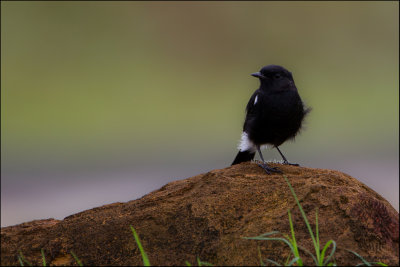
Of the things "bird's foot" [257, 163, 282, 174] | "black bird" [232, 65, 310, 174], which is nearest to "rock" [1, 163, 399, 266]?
"bird's foot" [257, 163, 282, 174]

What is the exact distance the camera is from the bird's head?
17.5 ft

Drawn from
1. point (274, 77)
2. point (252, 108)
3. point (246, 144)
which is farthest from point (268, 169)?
point (274, 77)

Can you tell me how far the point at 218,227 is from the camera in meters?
3.53

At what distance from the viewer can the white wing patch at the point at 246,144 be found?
18.6 feet

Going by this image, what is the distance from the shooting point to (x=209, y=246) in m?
3.38

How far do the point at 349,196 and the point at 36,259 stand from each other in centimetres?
244

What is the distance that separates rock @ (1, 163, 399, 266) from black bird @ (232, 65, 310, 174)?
1282 mm

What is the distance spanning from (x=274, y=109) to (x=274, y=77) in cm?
38

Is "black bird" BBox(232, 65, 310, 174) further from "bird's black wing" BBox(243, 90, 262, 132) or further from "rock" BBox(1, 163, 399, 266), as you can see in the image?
"rock" BBox(1, 163, 399, 266)

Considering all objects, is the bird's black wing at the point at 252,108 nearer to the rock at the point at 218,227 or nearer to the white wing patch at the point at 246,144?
the white wing patch at the point at 246,144


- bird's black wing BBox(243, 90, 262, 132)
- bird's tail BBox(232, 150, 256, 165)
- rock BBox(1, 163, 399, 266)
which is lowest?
rock BBox(1, 163, 399, 266)

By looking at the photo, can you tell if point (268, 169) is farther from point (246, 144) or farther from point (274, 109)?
point (246, 144)

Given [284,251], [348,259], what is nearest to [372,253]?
[348,259]

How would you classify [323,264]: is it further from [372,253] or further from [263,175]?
[263,175]
